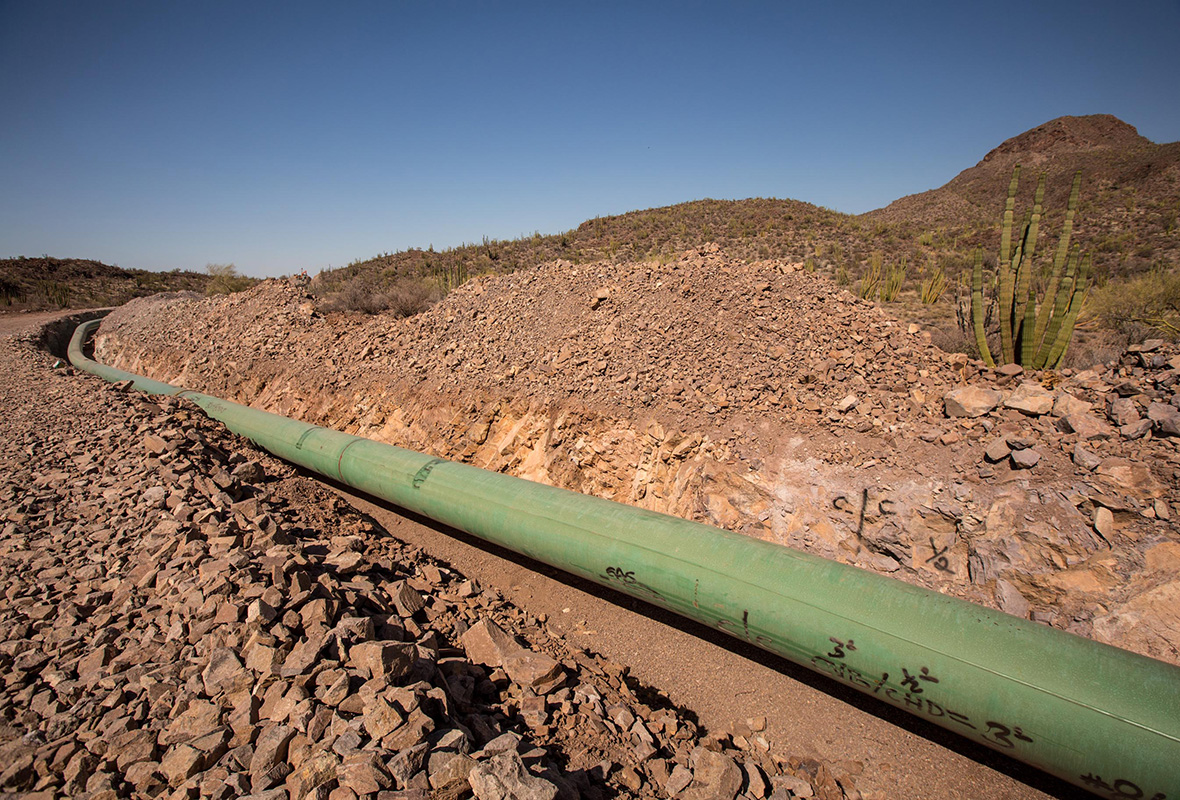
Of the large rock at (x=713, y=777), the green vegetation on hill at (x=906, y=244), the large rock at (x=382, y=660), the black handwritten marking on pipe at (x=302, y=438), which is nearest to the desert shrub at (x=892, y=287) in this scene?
the green vegetation on hill at (x=906, y=244)

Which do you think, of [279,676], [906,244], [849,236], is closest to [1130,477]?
[279,676]

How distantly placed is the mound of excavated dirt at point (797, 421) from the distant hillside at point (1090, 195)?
14.1 metres

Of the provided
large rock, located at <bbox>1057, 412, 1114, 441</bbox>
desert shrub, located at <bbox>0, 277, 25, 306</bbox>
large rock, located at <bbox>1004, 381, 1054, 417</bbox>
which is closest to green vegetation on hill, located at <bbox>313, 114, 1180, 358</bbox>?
large rock, located at <bbox>1004, 381, 1054, 417</bbox>

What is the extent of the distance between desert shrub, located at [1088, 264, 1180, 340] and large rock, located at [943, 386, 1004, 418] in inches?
189

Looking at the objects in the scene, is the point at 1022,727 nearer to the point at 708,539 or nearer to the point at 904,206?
the point at 708,539

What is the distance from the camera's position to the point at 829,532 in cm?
488

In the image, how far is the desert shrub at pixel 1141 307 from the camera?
791 cm

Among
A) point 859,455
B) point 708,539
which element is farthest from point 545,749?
point 859,455

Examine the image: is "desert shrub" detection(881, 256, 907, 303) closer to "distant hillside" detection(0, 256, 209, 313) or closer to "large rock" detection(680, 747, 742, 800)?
"large rock" detection(680, 747, 742, 800)

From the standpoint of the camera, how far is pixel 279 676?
9.24 feet

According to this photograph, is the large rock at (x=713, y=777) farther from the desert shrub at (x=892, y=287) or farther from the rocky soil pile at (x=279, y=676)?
the desert shrub at (x=892, y=287)

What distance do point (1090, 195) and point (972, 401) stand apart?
29.5 metres

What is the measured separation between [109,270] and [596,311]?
4829cm

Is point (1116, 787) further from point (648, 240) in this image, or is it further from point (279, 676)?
point (648, 240)
